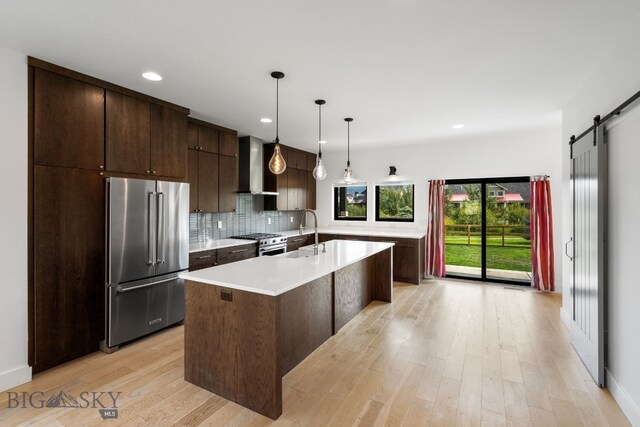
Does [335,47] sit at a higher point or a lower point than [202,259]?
higher

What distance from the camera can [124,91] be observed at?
124 inches

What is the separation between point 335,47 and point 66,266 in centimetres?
296

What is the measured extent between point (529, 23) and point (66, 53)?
3.44 m

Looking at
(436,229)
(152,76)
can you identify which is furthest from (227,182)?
(436,229)

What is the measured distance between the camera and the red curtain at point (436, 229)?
5750mm

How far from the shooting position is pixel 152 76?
288 centimetres

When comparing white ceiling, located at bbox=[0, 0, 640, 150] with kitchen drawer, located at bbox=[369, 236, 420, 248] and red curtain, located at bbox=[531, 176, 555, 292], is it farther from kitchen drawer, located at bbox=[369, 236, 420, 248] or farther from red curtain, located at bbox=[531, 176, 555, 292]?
kitchen drawer, located at bbox=[369, 236, 420, 248]

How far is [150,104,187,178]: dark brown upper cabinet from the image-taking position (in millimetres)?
3451

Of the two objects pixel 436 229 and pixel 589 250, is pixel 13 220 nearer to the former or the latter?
pixel 589 250

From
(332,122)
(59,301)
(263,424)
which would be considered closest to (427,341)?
(263,424)

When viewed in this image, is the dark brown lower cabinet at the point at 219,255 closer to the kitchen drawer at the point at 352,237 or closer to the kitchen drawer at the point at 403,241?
the kitchen drawer at the point at 352,237

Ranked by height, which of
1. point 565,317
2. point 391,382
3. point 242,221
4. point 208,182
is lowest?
point 391,382

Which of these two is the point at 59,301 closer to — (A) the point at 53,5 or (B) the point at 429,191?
(A) the point at 53,5

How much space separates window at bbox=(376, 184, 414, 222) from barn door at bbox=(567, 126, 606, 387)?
321cm
